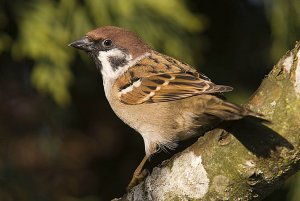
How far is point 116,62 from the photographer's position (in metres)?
3.91

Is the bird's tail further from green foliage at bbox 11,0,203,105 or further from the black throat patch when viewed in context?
green foliage at bbox 11,0,203,105

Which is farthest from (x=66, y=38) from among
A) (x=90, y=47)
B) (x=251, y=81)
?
(x=251, y=81)

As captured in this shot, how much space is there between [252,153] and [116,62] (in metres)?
1.69

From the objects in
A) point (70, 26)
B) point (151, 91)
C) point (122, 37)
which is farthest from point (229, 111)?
point (70, 26)

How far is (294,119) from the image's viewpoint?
2.35m

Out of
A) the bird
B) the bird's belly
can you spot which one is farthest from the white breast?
the bird's belly

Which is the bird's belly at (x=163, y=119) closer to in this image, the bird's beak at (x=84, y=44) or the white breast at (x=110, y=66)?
the white breast at (x=110, y=66)

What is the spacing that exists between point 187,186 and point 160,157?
3.00 m

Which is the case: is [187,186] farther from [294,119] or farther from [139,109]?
[139,109]

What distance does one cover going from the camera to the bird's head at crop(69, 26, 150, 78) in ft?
12.6

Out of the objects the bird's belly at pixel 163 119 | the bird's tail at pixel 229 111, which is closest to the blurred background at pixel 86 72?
the bird's belly at pixel 163 119

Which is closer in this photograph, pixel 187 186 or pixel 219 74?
pixel 187 186

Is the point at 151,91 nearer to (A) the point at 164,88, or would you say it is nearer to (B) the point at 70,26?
(A) the point at 164,88

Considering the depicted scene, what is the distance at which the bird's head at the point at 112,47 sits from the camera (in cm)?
383
